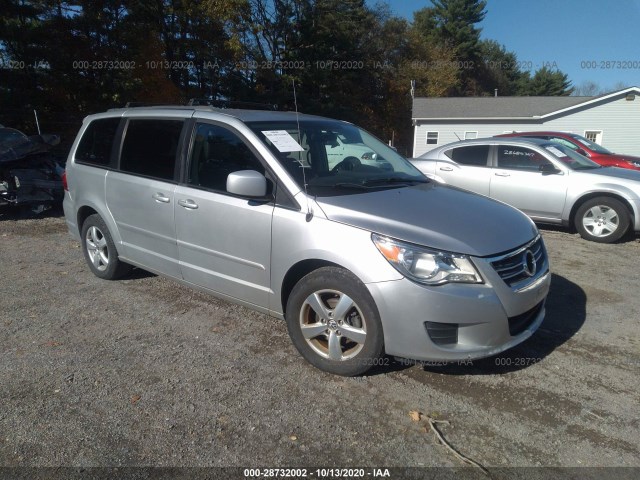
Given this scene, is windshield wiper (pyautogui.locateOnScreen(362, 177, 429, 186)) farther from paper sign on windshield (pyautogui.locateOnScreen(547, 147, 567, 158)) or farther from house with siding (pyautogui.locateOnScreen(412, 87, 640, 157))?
house with siding (pyautogui.locateOnScreen(412, 87, 640, 157))

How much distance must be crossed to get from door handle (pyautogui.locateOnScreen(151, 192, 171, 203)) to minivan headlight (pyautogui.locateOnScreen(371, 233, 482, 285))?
2.17 m

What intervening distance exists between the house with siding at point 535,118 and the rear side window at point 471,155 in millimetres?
20474

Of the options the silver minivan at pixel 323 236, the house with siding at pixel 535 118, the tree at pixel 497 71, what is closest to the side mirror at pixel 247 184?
the silver minivan at pixel 323 236

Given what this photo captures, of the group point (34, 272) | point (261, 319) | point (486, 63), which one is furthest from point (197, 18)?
point (486, 63)

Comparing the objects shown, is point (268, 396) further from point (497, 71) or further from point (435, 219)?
point (497, 71)

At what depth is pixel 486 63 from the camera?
61.8 m

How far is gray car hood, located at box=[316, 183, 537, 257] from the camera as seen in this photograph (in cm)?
298

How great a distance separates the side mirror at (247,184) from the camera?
332cm

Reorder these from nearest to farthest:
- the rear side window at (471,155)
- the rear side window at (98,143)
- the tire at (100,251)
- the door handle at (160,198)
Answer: the door handle at (160,198)
the rear side window at (98,143)
the tire at (100,251)
the rear side window at (471,155)

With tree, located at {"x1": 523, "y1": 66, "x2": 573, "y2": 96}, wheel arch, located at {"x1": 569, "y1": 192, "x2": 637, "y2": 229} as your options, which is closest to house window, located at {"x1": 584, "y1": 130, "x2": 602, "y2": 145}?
wheel arch, located at {"x1": 569, "y1": 192, "x2": 637, "y2": 229}

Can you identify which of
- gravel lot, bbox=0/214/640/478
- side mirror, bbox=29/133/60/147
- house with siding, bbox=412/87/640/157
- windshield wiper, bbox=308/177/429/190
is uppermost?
house with siding, bbox=412/87/640/157

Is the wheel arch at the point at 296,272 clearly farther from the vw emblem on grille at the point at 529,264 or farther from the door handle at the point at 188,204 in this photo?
the vw emblem on grille at the point at 529,264

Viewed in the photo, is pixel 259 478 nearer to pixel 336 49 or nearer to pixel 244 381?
pixel 244 381

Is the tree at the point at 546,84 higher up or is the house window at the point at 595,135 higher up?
the tree at the point at 546,84
